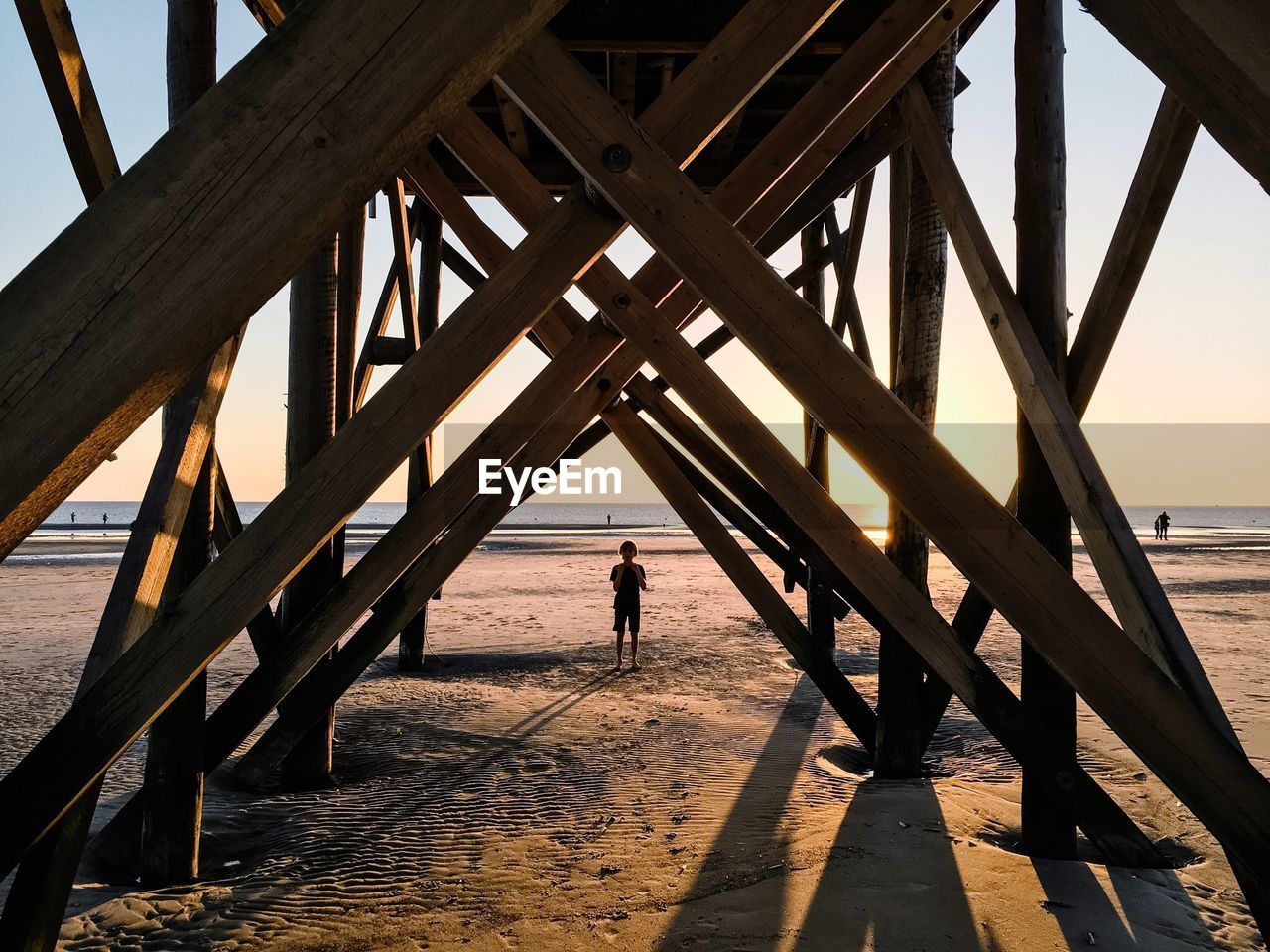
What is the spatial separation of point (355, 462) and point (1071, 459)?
1.96 meters

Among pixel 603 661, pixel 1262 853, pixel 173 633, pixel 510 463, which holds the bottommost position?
pixel 603 661

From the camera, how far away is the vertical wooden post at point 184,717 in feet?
8.78

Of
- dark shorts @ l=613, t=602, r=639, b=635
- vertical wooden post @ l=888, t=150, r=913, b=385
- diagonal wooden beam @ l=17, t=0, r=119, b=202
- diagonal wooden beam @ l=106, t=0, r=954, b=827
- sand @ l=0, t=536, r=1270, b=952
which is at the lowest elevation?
sand @ l=0, t=536, r=1270, b=952

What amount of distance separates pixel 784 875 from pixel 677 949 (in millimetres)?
604

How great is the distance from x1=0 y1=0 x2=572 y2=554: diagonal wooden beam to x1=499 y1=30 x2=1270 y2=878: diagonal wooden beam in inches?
28.8

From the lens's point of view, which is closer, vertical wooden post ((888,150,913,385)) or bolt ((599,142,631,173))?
bolt ((599,142,631,173))

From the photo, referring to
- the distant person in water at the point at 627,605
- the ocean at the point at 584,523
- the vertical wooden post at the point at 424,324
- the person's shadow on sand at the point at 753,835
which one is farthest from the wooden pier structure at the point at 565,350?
the ocean at the point at 584,523

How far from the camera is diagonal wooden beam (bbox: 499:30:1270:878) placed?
159 centimetres

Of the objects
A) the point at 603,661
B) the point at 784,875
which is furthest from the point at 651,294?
the point at 603,661

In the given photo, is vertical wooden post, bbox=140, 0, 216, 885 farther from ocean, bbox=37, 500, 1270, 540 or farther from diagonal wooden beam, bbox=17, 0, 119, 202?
ocean, bbox=37, 500, 1270, 540

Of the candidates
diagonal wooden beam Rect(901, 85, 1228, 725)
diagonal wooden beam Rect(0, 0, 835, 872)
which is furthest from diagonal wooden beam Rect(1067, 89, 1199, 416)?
diagonal wooden beam Rect(0, 0, 835, 872)

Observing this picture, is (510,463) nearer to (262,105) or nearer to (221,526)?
(221,526)

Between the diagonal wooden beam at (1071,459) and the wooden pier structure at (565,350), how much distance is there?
0.04ft

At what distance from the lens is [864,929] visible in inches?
94.7
